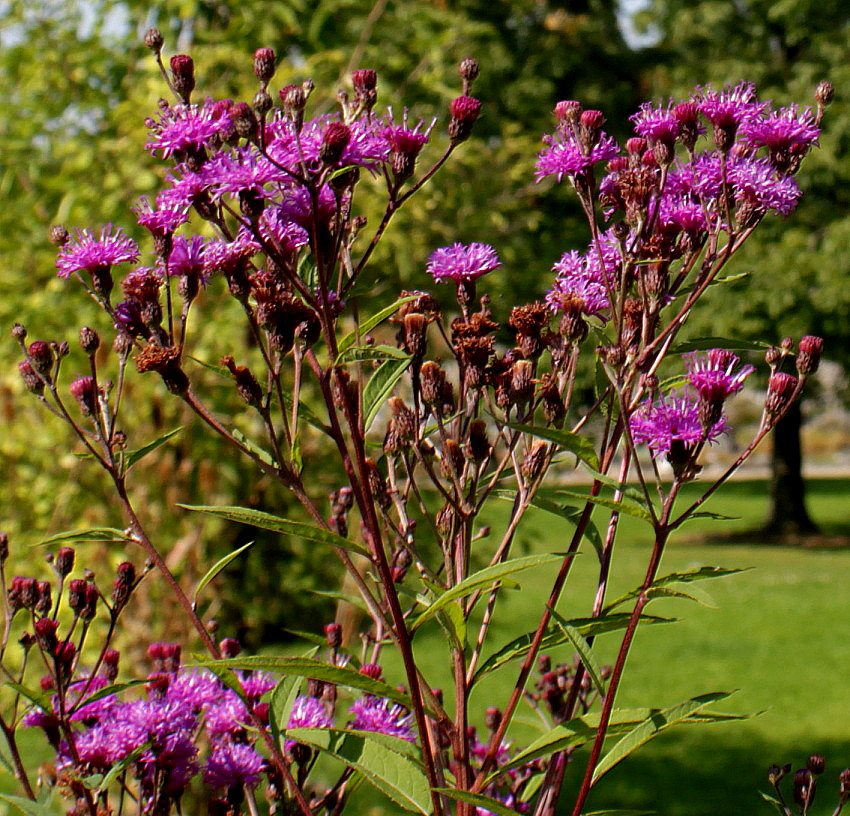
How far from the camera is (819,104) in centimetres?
136

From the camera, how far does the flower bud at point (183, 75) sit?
128 centimetres

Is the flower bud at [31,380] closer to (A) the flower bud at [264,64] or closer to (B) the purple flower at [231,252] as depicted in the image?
(B) the purple flower at [231,252]

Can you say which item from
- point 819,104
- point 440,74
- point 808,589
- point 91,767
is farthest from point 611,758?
point 808,589

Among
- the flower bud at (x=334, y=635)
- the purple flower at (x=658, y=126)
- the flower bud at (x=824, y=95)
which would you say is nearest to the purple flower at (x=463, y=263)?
the purple flower at (x=658, y=126)

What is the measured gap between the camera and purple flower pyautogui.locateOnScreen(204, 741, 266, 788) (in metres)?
1.40

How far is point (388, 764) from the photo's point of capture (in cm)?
126

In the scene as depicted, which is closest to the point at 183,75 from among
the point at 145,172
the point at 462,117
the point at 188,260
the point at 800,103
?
the point at 188,260

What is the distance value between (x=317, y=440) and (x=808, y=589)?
1028 cm

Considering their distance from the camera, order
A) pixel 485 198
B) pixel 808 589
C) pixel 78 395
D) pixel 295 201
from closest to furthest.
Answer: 1. pixel 295 201
2. pixel 78 395
3. pixel 485 198
4. pixel 808 589

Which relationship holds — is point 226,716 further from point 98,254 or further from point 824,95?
point 824,95

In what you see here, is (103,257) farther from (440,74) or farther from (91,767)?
(440,74)

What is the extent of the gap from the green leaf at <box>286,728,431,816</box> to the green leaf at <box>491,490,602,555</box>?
0.32 meters

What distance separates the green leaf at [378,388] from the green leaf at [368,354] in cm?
8

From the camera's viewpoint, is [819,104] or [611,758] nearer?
[611,758]
